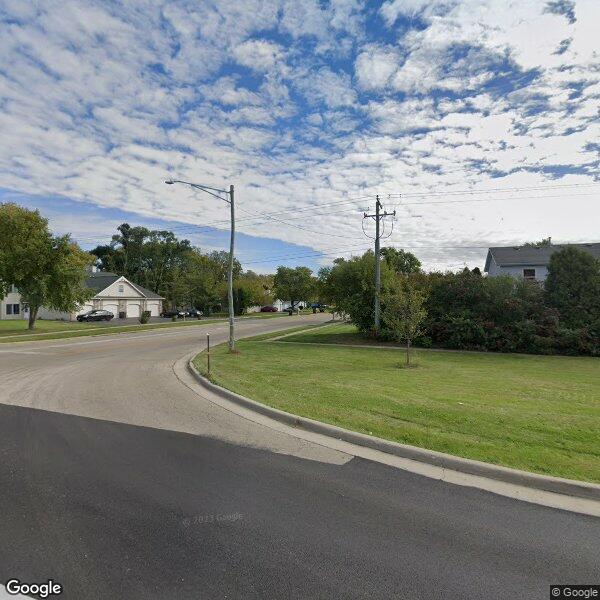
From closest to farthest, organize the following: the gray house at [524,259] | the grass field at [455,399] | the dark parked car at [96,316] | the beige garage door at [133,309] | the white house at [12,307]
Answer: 1. the grass field at [455,399]
2. the gray house at [524,259]
3. the dark parked car at [96,316]
4. the white house at [12,307]
5. the beige garage door at [133,309]

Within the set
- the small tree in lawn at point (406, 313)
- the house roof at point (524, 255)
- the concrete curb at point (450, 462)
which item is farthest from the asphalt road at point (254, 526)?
the house roof at point (524, 255)

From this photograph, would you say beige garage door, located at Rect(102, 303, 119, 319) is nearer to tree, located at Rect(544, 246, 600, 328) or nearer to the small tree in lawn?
the small tree in lawn

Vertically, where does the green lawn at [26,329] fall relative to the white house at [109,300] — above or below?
below

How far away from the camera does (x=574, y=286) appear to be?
1809cm

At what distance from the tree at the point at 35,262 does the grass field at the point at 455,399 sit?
790 inches

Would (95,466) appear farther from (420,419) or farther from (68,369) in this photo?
(68,369)

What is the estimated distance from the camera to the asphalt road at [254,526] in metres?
2.83

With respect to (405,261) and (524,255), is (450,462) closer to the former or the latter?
(524,255)

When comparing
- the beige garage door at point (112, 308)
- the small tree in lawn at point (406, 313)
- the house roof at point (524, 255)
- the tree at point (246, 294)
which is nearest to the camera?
the small tree in lawn at point (406, 313)

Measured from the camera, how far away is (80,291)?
31078 millimetres

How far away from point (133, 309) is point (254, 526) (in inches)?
2243

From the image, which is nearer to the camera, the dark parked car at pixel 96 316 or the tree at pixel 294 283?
the dark parked car at pixel 96 316

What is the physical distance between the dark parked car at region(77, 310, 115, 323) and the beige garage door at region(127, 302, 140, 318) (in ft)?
17.3

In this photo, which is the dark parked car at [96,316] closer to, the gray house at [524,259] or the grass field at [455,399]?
the grass field at [455,399]
